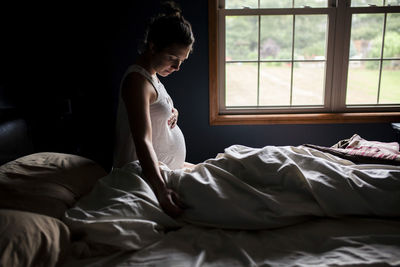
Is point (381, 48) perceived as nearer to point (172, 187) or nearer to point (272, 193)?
point (272, 193)


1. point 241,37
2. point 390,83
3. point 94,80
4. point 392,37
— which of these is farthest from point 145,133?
point 390,83

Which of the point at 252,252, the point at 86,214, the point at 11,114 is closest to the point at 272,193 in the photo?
the point at 252,252

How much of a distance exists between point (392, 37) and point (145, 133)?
8.08ft

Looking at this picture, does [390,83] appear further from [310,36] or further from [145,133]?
[145,133]

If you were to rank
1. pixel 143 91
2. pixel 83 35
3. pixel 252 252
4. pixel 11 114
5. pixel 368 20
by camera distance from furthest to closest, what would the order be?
pixel 368 20
pixel 83 35
pixel 11 114
pixel 143 91
pixel 252 252

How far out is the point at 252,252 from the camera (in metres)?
0.95

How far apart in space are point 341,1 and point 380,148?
1.54 meters

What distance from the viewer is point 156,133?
5.05ft

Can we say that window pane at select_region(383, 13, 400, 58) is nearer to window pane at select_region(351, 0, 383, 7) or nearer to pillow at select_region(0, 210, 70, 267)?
window pane at select_region(351, 0, 383, 7)

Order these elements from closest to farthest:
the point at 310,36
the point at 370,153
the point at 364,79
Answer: the point at 370,153
the point at 310,36
the point at 364,79

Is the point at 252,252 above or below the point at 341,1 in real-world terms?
below

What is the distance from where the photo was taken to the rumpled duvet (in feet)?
3.32

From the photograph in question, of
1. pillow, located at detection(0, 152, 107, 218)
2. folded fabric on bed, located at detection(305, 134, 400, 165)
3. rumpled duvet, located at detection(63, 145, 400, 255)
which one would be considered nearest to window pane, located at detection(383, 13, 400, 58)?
folded fabric on bed, located at detection(305, 134, 400, 165)

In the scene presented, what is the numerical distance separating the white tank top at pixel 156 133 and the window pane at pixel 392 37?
215cm
